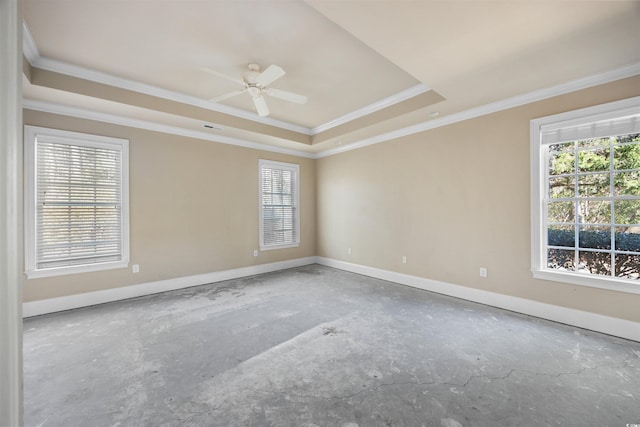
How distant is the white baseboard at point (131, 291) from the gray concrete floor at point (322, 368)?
6.5 inches

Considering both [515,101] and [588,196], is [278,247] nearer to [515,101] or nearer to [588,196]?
[515,101]

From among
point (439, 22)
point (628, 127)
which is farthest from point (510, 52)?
point (628, 127)

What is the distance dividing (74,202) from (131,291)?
1430 millimetres

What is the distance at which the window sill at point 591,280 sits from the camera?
263 centimetres

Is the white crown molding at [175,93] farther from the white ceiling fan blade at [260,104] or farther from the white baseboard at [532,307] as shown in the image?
the white baseboard at [532,307]

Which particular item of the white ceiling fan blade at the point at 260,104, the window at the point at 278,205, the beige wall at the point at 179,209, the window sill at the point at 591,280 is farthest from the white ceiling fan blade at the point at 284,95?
the window sill at the point at 591,280

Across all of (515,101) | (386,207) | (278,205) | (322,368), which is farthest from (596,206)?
(278,205)

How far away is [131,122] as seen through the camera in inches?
155

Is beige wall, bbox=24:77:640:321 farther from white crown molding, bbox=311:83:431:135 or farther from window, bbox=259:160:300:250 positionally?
white crown molding, bbox=311:83:431:135

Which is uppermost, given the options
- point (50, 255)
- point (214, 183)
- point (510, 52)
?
point (510, 52)

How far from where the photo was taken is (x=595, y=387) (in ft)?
6.42

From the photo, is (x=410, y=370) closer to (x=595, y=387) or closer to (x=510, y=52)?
(x=595, y=387)

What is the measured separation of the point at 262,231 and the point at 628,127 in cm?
520

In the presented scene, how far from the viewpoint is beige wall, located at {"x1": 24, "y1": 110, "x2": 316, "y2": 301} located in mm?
3678
